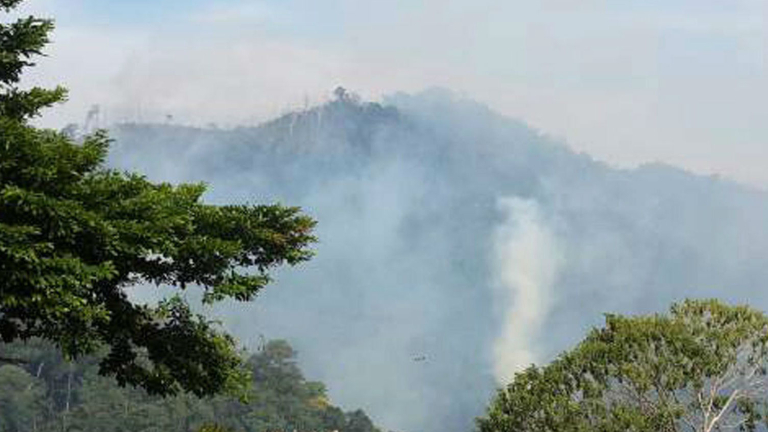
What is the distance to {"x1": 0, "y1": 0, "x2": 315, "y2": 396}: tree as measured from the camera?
14.7 meters

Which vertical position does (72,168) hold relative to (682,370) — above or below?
below

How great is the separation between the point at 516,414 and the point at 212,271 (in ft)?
72.4

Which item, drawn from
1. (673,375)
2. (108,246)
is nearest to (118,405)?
(673,375)

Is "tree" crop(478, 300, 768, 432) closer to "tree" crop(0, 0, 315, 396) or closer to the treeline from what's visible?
"tree" crop(0, 0, 315, 396)

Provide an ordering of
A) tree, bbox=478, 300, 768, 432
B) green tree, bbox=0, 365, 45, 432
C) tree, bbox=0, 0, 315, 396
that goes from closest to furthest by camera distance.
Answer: tree, bbox=0, 0, 315, 396
tree, bbox=478, 300, 768, 432
green tree, bbox=0, 365, 45, 432

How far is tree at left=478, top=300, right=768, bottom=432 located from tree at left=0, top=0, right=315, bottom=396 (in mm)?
18040

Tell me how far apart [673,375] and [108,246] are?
24.3 metres

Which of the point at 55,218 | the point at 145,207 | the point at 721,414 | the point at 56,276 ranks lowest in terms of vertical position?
the point at 56,276

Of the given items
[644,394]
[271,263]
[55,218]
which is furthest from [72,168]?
[644,394]

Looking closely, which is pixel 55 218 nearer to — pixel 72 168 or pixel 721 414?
pixel 72 168

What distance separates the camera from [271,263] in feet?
64.9

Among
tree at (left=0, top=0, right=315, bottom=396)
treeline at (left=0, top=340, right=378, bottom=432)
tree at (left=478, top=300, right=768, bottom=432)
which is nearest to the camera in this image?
tree at (left=0, top=0, right=315, bottom=396)

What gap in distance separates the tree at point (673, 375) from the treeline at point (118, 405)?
8288 centimetres

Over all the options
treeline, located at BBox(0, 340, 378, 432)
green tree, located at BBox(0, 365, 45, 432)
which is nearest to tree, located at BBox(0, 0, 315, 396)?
treeline, located at BBox(0, 340, 378, 432)
